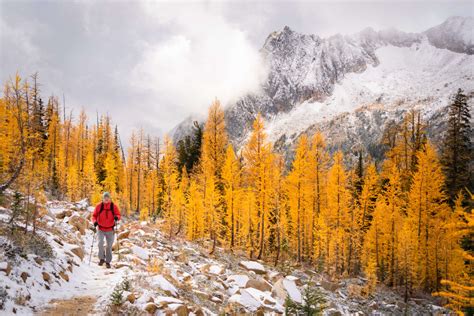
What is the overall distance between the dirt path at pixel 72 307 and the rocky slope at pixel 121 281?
2 cm

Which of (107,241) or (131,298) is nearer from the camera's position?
(131,298)

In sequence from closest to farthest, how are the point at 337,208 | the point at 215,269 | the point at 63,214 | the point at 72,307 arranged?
the point at 72,307, the point at 215,269, the point at 63,214, the point at 337,208

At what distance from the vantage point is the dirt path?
6.70 m

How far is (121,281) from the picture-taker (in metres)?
9.01

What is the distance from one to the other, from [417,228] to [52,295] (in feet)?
91.5

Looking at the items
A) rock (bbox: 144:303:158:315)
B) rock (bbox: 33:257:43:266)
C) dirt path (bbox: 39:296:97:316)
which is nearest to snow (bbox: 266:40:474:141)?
rock (bbox: 144:303:158:315)

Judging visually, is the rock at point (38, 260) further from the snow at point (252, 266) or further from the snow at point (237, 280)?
the snow at point (252, 266)

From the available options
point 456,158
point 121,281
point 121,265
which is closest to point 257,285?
point 121,265

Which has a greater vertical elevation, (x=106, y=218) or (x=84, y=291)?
(x=106, y=218)

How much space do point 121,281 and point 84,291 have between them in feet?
3.28

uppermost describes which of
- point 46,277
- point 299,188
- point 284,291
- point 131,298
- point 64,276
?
point 299,188

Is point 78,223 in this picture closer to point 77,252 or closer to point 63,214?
point 63,214

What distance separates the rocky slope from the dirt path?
0.06 feet

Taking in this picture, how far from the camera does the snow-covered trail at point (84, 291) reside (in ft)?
23.0
